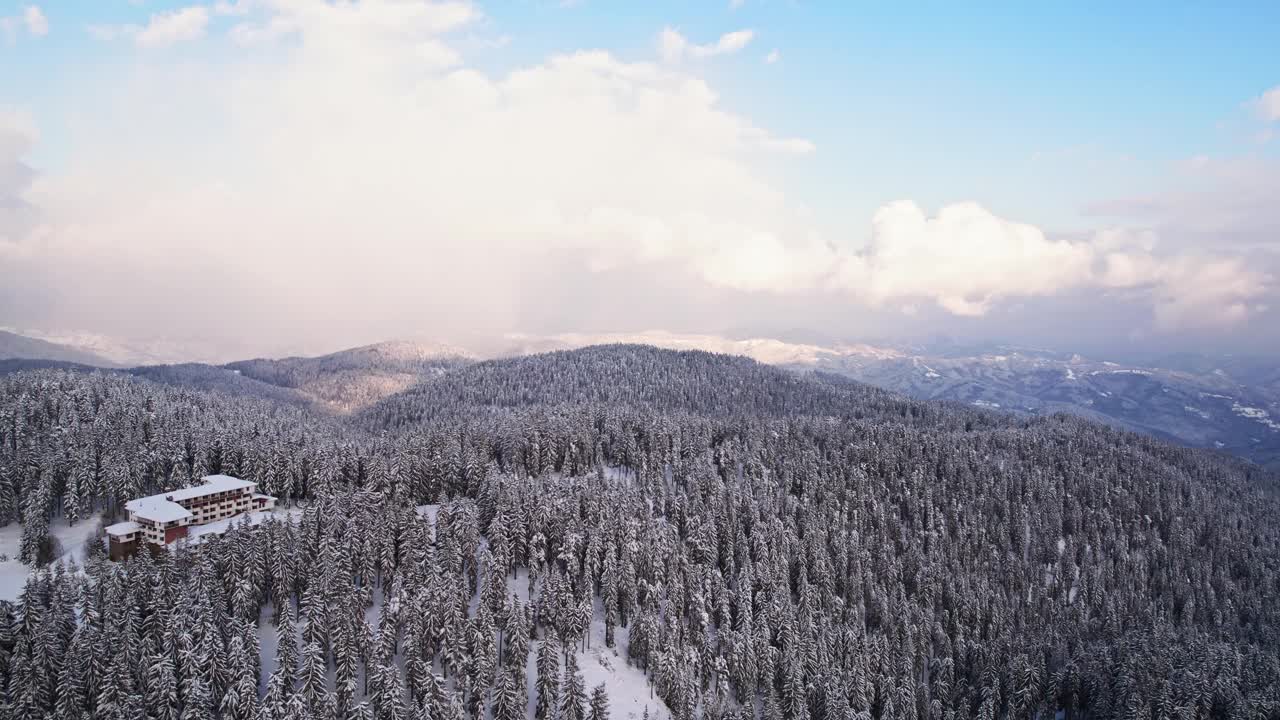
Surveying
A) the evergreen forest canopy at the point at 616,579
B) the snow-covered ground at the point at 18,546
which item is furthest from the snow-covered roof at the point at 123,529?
the snow-covered ground at the point at 18,546

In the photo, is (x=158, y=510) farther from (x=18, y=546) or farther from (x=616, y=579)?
(x=616, y=579)

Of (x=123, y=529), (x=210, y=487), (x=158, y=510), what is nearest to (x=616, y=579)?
(x=210, y=487)

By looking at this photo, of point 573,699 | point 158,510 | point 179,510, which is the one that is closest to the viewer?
point 573,699

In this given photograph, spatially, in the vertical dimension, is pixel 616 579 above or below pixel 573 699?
above

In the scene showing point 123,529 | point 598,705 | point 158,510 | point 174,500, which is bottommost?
point 598,705

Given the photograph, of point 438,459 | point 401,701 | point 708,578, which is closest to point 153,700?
point 401,701

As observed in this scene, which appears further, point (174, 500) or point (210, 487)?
point (210, 487)

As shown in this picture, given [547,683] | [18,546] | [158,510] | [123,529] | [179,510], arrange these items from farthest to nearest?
[18,546]
[179,510]
[158,510]
[123,529]
[547,683]

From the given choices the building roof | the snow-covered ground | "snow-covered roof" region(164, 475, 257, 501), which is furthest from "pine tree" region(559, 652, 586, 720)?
the snow-covered ground

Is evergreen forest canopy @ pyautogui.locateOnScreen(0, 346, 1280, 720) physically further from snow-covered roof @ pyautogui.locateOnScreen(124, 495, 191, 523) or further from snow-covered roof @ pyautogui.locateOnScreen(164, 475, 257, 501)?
snow-covered roof @ pyautogui.locateOnScreen(124, 495, 191, 523)
